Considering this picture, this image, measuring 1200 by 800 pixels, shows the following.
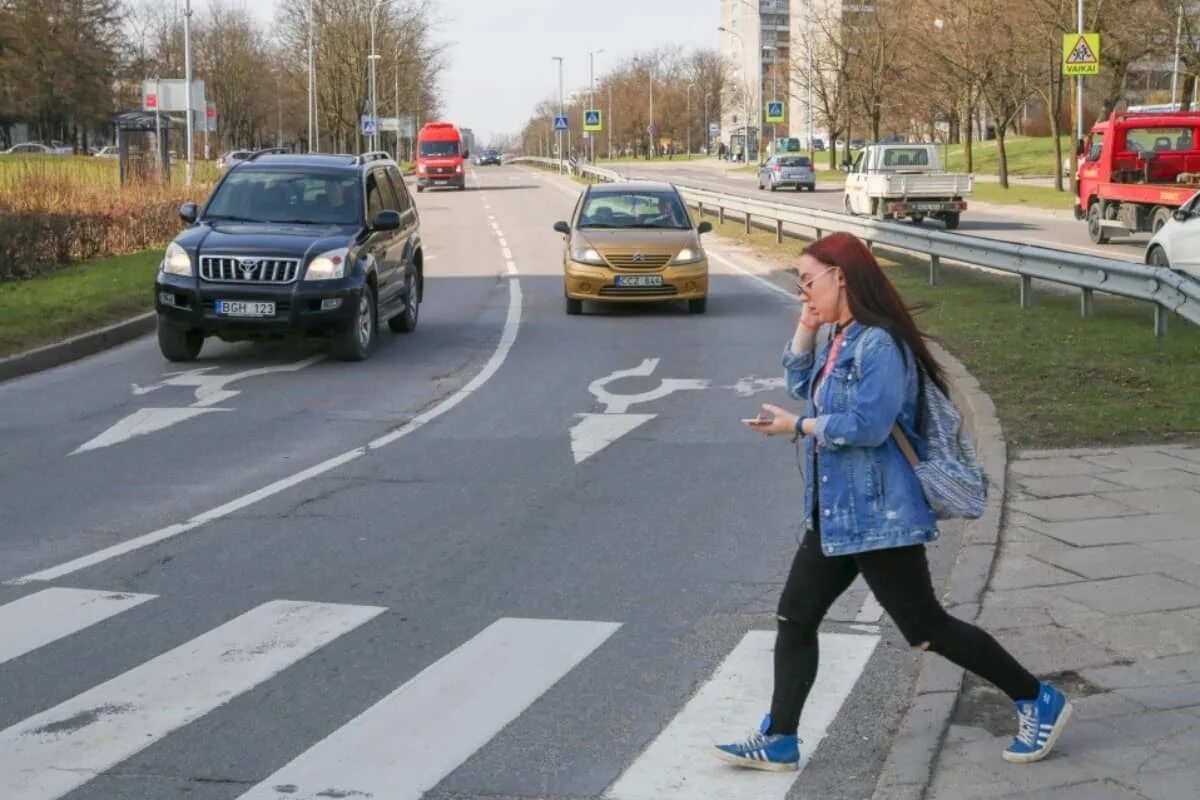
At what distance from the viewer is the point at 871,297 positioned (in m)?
4.70

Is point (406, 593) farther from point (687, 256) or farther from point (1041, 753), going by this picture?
point (687, 256)

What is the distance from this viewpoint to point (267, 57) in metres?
106

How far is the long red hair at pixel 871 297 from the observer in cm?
469

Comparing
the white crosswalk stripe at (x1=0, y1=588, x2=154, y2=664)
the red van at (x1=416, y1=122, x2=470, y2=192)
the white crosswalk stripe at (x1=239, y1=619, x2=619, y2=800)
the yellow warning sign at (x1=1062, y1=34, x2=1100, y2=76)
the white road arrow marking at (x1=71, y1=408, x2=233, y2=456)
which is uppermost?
the yellow warning sign at (x1=1062, y1=34, x2=1100, y2=76)

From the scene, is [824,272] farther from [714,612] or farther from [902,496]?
[714,612]

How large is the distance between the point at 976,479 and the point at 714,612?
2422 mm

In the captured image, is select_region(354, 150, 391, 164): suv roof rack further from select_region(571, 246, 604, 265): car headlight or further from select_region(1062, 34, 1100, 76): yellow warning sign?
select_region(1062, 34, 1100, 76): yellow warning sign

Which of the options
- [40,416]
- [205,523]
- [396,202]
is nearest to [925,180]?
[396,202]

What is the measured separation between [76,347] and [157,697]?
11.4 metres

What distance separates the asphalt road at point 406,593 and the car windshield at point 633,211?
635 cm

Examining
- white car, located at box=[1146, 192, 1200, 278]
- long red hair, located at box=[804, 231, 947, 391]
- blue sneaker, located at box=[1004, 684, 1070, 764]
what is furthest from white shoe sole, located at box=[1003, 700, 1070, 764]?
white car, located at box=[1146, 192, 1200, 278]

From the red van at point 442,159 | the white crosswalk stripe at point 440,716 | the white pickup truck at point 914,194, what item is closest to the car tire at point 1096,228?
the white pickup truck at point 914,194

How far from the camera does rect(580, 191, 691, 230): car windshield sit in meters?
20.9

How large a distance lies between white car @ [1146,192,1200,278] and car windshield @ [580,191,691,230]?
5762 mm
